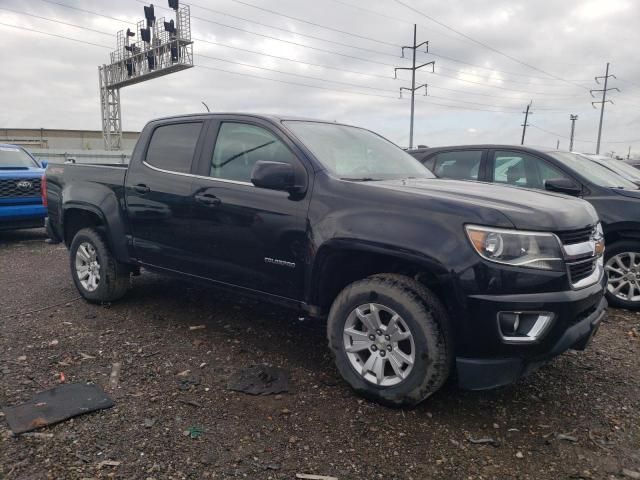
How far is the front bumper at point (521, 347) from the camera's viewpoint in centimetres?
272

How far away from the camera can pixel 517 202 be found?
2988 mm

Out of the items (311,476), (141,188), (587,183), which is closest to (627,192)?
(587,183)

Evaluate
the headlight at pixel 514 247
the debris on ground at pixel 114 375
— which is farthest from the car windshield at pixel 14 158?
the headlight at pixel 514 247

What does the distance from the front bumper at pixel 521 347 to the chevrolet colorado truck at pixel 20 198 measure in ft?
24.8

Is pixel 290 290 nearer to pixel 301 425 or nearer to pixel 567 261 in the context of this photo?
pixel 301 425

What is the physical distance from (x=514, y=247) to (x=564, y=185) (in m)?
3.04

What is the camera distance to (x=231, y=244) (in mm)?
3768

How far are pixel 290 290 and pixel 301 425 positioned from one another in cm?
93

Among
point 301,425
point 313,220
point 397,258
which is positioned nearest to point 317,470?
point 301,425

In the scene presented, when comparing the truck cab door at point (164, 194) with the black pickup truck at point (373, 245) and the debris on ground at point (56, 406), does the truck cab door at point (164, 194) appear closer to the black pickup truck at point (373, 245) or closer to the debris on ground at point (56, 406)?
the black pickup truck at point (373, 245)

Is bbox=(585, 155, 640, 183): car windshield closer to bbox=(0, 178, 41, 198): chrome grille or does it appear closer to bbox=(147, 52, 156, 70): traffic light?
bbox=(0, 178, 41, 198): chrome grille

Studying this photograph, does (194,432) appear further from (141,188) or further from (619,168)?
(619,168)

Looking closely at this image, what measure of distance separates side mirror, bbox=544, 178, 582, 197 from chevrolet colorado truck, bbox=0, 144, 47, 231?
7.37 m

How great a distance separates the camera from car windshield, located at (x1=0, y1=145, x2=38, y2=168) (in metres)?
9.23
